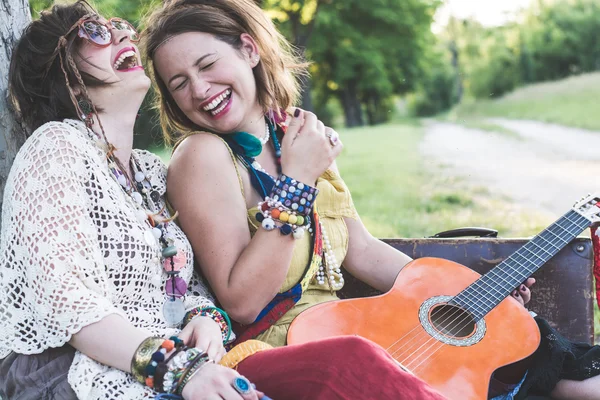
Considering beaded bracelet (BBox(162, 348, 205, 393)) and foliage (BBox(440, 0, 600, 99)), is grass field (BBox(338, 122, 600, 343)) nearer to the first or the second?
beaded bracelet (BBox(162, 348, 205, 393))

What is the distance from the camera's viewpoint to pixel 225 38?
7.98 ft

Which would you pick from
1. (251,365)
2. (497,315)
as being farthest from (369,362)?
(497,315)

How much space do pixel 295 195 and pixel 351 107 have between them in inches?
1189

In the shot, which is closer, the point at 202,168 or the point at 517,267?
the point at 202,168

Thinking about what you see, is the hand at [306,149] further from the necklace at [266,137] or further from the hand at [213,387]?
the hand at [213,387]

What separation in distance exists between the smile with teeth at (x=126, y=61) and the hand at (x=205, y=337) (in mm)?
889

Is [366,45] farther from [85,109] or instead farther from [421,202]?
[85,109]

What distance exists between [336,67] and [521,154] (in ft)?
54.2

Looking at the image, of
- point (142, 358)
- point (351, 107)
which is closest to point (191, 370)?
point (142, 358)

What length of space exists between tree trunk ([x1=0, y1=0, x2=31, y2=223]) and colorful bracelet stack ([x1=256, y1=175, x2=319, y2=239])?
38.0 inches

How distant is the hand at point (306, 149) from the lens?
88.6 inches

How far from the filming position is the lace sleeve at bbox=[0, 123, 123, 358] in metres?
1.77

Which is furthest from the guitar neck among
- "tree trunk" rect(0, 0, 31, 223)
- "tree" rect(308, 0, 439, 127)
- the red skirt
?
"tree" rect(308, 0, 439, 127)

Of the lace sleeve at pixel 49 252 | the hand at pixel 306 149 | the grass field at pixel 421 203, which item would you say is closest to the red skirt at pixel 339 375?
the lace sleeve at pixel 49 252
